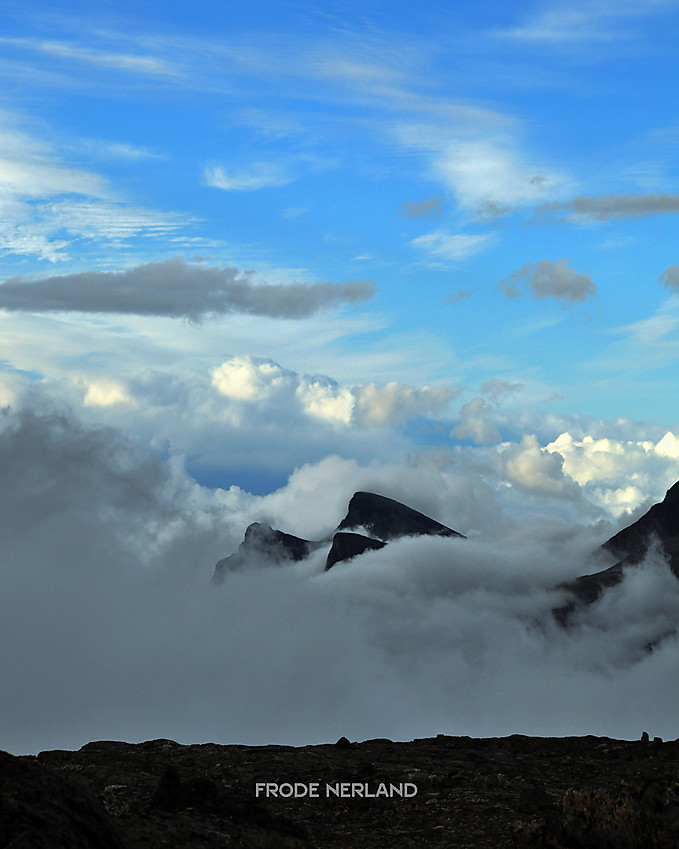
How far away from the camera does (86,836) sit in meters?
18.1

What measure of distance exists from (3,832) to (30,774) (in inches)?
98.4

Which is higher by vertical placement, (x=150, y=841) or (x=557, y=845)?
(x=150, y=841)

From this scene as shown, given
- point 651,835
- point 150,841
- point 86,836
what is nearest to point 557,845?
point 651,835

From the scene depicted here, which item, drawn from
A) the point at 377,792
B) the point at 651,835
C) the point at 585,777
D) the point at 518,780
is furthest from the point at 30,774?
the point at 585,777

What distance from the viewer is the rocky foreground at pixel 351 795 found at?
63.3 feet

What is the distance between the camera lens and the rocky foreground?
19.3 m

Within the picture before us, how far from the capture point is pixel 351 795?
127ft

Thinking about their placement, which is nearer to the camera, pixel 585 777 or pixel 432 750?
pixel 585 777

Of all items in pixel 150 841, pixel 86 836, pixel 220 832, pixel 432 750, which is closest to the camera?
pixel 86 836

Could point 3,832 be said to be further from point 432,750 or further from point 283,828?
Result: point 432,750

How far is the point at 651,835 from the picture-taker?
82.8 ft

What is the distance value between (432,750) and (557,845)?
2592 cm

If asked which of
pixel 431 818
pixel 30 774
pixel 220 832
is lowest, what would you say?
pixel 431 818

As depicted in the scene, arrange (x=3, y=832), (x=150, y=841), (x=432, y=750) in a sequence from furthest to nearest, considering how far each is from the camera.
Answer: (x=432, y=750), (x=150, y=841), (x=3, y=832)
